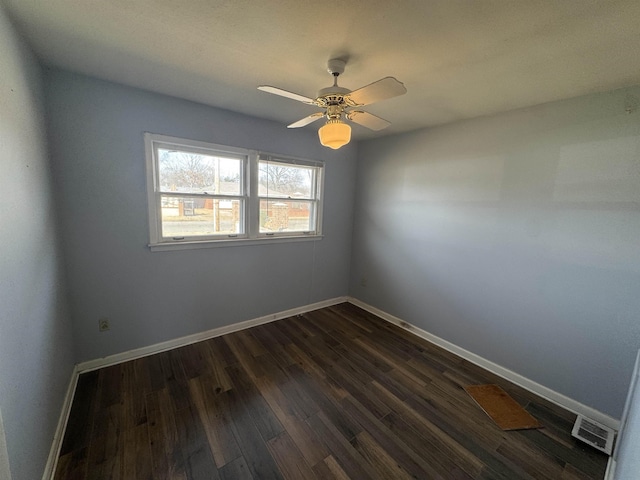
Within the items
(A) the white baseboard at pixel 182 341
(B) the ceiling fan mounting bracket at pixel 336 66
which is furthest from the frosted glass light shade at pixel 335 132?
(A) the white baseboard at pixel 182 341

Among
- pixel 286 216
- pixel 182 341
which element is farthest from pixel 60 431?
pixel 286 216

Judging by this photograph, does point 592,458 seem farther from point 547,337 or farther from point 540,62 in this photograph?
point 540,62

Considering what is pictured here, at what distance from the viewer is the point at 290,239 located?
317 centimetres

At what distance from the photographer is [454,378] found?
225 centimetres

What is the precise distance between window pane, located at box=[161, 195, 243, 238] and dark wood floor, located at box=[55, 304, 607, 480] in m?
1.21

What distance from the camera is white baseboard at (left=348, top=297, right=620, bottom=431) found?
1.84m

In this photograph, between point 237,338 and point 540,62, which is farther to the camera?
point 237,338

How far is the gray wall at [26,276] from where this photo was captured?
1039 millimetres

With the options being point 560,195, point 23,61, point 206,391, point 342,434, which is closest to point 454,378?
point 342,434

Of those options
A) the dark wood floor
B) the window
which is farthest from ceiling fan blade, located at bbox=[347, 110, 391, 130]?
the dark wood floor

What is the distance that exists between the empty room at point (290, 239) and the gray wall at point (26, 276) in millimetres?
20

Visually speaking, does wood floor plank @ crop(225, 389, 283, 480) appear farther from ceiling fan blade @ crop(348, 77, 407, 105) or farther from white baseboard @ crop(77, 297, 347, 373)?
ceiling fan blade @ crop(348, 77, 407, 105)

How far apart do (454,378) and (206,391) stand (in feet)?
7.10

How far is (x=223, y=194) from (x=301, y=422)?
2.20m
